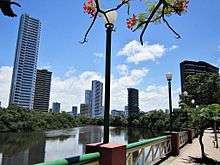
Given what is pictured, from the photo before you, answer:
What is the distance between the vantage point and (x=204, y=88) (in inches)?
2067

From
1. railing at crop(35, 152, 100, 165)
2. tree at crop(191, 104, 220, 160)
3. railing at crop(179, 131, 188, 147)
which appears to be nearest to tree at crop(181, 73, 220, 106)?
railing at crop(179, 131, 188, 147)

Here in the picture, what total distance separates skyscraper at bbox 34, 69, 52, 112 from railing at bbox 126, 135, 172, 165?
538 ft

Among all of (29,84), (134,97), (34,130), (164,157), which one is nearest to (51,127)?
(34,130)

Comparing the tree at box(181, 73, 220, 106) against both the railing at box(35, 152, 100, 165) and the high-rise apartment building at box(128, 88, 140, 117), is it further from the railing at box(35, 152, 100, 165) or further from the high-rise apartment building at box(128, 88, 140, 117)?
the high-rise apartment building at box(128, 88, 140, 117)

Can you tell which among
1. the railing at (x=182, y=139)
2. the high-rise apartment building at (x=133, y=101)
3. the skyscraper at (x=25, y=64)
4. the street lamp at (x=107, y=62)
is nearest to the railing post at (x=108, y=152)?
A: the street lamp at (x=107, y=62)

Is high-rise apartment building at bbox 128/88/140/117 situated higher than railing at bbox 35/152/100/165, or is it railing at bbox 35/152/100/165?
high-rise apartment building at bbox 128/88/140/117

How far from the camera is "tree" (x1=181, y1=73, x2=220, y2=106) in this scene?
164ft

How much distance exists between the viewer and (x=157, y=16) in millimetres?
6492

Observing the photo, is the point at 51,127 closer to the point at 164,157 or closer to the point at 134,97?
the point at 134,97

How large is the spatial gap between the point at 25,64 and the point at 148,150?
555 feet

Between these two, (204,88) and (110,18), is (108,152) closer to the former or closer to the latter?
(110,18)

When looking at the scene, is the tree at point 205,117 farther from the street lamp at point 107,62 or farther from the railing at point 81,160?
the railing at point 81,160

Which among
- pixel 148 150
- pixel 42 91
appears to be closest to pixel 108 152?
pixel 148 150

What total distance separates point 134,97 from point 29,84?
65713 mm
